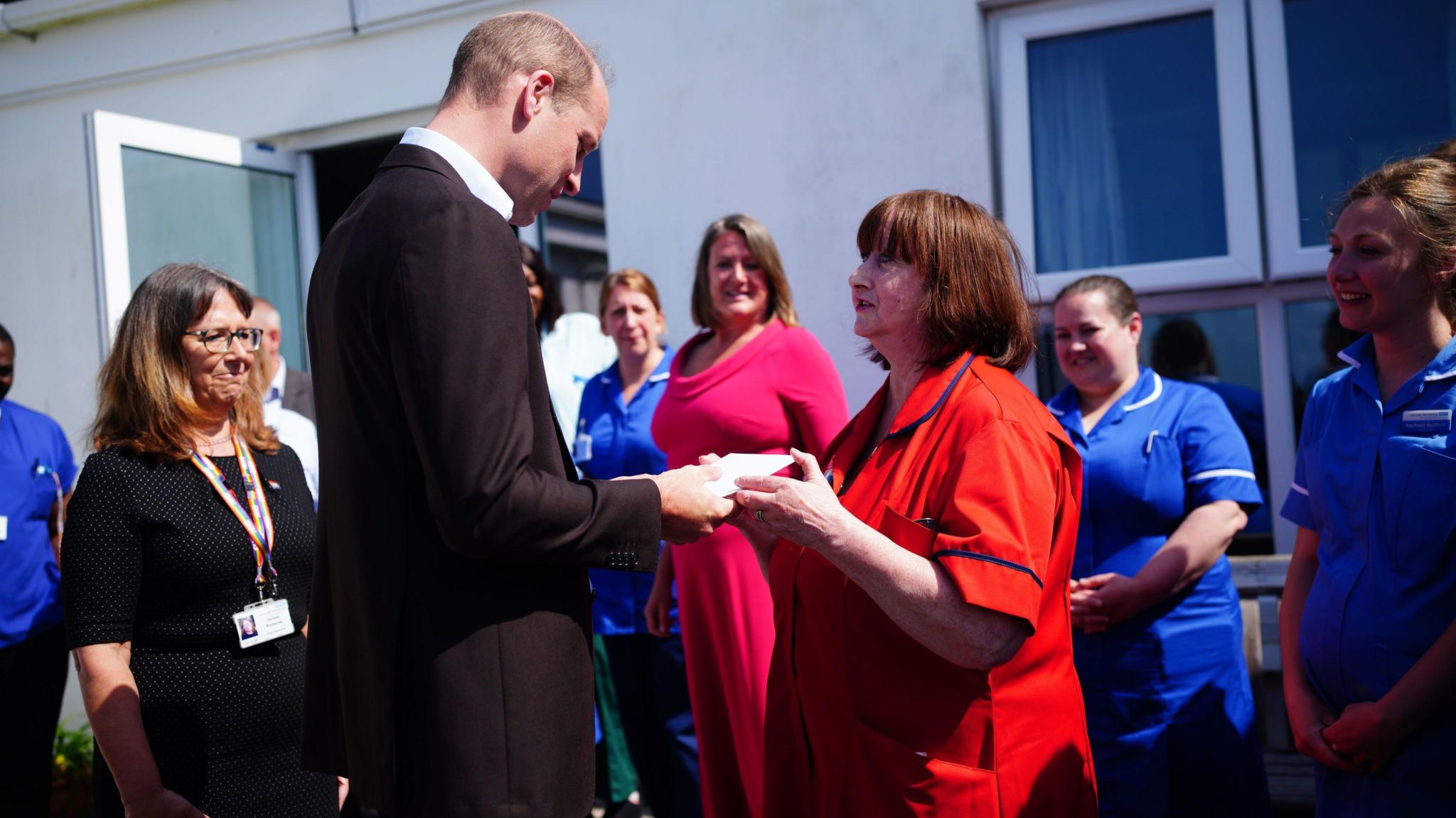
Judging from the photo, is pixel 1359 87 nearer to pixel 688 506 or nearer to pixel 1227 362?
pixel 1227 362

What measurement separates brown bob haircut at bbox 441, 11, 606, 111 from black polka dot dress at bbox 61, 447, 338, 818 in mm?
1168

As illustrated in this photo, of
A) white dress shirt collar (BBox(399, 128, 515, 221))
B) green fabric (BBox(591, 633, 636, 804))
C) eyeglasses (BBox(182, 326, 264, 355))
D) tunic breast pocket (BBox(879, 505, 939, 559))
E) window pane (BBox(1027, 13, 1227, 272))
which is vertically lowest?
green fabric (BBox(591, 633, 636, 804))

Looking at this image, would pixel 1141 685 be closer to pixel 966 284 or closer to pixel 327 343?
pixel 966 284

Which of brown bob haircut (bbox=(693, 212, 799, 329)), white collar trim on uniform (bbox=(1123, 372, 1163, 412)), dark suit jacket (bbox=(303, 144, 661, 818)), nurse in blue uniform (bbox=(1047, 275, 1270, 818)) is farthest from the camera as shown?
brown bob haircut (bbox=(693, 212, 799, 329))

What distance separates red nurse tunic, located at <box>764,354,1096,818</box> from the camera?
1.83 metres

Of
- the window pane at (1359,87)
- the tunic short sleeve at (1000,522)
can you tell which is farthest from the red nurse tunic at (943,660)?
the window pane at (1359,87)

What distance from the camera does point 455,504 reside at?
150cm

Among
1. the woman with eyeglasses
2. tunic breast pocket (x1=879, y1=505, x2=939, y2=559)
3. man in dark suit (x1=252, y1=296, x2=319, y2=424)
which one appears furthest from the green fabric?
tunic breast pocket (x1=879, y1=505, x2=939, y2=559)

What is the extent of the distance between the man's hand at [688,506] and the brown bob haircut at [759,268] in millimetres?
2070

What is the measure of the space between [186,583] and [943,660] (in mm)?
1598

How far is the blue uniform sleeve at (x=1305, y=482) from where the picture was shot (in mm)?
2615

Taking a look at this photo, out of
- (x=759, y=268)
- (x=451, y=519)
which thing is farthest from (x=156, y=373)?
(x=759, y=268)

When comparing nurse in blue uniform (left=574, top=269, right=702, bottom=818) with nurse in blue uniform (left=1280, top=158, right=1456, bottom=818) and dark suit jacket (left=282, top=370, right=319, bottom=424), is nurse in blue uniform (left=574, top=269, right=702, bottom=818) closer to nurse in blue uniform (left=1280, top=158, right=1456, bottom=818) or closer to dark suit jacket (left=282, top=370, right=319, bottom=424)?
dark suit jacket (left=282, top=370, right=319, bottom=424)

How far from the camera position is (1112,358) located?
3424 mm
